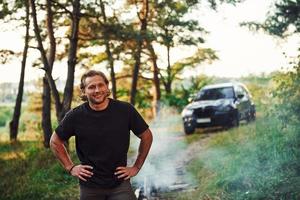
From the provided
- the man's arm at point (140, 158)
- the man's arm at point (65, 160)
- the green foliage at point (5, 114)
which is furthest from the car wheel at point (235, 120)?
the green foliage at point (5, 114)

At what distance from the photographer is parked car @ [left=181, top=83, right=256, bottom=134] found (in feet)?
61.3

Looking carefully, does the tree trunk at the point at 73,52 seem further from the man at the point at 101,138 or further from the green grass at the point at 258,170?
the man at the point at 101,138

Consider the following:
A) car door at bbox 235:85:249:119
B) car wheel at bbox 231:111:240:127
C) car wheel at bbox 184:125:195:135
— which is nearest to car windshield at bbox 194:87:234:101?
car door at bbox 235:85:249:119

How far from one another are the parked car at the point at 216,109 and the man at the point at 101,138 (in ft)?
47.0

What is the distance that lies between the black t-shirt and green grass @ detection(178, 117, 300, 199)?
3.78 m

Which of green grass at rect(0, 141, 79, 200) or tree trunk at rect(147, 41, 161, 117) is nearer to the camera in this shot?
green grass at rect(0, 141, 79, 200)

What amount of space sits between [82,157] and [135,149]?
12.0 meters

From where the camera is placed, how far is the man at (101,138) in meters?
4.48

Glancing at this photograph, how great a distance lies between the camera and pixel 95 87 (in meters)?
4.51

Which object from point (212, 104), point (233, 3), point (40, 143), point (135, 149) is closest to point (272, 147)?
point (233, 3)

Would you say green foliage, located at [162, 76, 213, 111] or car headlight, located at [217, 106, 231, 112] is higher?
green foliage, located at [162, 76, 213, 111]

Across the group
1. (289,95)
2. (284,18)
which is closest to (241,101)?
(284,18)

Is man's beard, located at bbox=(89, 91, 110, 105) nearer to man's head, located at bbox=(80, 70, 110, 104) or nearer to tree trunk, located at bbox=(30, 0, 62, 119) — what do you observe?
man's head, located at bbox=(80, 70, 110, 104)

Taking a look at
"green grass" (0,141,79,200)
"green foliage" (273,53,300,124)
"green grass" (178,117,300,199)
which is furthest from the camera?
"green grass" (0,141,79,200)
